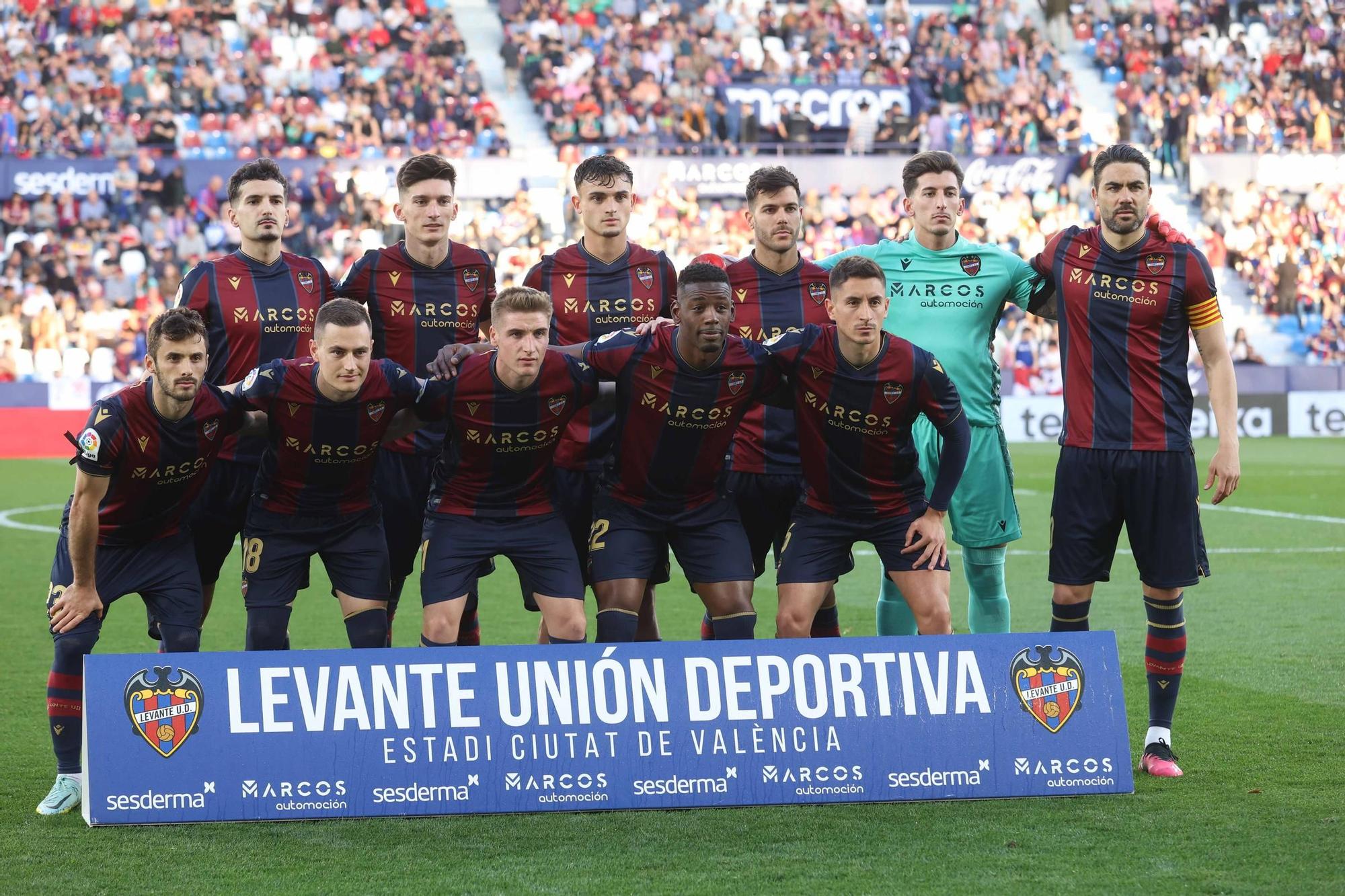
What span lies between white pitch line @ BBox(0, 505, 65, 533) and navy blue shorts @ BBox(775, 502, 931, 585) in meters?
8.98

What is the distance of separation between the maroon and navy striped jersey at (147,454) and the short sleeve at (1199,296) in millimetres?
3370

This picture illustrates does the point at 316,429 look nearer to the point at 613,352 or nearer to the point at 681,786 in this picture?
the point at 613,352

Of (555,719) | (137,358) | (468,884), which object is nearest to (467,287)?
(555,719)

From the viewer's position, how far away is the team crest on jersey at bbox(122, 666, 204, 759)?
4.78 meters

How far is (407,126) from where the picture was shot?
82.1 feet

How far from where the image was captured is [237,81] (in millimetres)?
24984

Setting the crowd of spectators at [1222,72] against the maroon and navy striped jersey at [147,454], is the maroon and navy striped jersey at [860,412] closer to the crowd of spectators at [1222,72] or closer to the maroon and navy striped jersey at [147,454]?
the maroon and navy striped jersey at [147,454]

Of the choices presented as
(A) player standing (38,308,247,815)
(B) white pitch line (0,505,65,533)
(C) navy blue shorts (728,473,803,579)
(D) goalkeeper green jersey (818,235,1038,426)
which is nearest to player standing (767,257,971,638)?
(C) navy blue shorts (728,473,803,579)

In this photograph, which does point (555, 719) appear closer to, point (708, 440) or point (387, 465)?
point (708, 440)

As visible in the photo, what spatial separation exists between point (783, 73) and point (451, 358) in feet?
74.7

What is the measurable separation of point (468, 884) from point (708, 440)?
Result: 1994 millimetres

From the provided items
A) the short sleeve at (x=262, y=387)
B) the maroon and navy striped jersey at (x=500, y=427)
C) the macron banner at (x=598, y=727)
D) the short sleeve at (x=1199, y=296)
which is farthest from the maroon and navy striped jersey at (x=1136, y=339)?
the short sleeve at (x=262, y=387)

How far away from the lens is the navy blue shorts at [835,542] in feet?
18.5

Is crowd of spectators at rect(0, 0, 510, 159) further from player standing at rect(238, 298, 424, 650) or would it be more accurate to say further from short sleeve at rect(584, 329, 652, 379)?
short sleeve at rect(584, 329, 652, 379)
